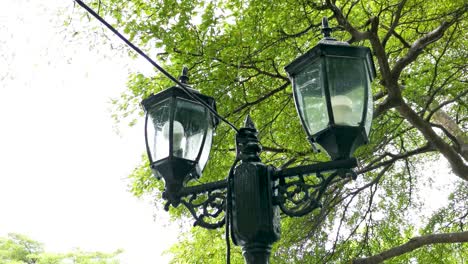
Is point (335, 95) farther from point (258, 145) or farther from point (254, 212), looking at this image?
point (254, 212)

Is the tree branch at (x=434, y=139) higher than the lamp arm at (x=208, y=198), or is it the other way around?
the tree branch at (x=434, y=139)

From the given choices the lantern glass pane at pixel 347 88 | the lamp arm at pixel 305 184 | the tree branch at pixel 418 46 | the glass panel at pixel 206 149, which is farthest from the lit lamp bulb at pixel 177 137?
the tree branch at pixel 418 46

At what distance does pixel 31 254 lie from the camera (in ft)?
50.4

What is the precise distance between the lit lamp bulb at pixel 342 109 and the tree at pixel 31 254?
14805 mm

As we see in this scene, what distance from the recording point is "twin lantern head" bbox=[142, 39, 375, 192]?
2.18 m

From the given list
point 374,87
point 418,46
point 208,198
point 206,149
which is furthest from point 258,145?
point 374,87

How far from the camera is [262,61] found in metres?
6.10

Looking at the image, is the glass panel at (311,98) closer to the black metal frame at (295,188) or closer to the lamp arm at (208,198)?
the black metal frame at (295,188)

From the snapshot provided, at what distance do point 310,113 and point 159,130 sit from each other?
764 mm

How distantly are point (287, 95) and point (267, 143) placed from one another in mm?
946

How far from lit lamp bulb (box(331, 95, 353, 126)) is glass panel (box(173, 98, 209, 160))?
694mm

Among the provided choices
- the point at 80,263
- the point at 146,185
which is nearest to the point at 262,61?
the point at 146,185

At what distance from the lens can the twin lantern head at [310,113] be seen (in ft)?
7.15

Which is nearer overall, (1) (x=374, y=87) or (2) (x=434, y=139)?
(2) (x=434, y=139)
